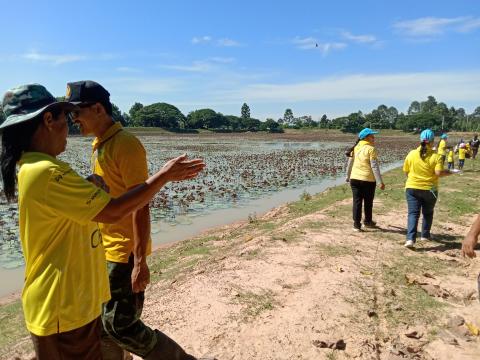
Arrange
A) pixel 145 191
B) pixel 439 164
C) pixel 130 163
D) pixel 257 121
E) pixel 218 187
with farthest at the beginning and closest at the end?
1. pixel 257 121
2. pixel 218 187
3. pixel 439 164
4. pixel 130 163
5. pixel 145 191

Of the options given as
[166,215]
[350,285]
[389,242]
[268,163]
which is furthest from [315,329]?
→ [268,163]

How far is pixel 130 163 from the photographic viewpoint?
2332 mm

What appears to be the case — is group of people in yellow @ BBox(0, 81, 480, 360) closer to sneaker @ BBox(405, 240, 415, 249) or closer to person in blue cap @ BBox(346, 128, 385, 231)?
sneaker @ BBox(405, 240, 415, 249)

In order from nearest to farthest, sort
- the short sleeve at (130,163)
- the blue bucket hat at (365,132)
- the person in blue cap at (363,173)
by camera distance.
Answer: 1. the short sleeve at (130,163)
2. the person in blue cap at (363,173)
3. the blue bucket hat at (365,132)

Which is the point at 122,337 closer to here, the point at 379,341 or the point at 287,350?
the point at 287,350

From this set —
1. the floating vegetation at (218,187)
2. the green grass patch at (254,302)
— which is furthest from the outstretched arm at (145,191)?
the floating vegetation at (218,187)

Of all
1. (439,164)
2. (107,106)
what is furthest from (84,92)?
(439,164)

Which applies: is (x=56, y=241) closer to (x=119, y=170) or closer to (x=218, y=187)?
(x=119, y=170)

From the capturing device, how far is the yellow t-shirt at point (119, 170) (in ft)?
7.68

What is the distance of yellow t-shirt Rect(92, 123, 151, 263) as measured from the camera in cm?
234

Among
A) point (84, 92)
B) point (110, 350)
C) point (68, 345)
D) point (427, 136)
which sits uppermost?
point (84, 92)

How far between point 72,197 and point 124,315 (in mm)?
1087

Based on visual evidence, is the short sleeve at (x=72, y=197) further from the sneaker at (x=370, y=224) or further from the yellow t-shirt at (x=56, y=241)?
the sneaker at (x=370, y=224)

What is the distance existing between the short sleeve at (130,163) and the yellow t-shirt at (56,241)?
0.54 meters
